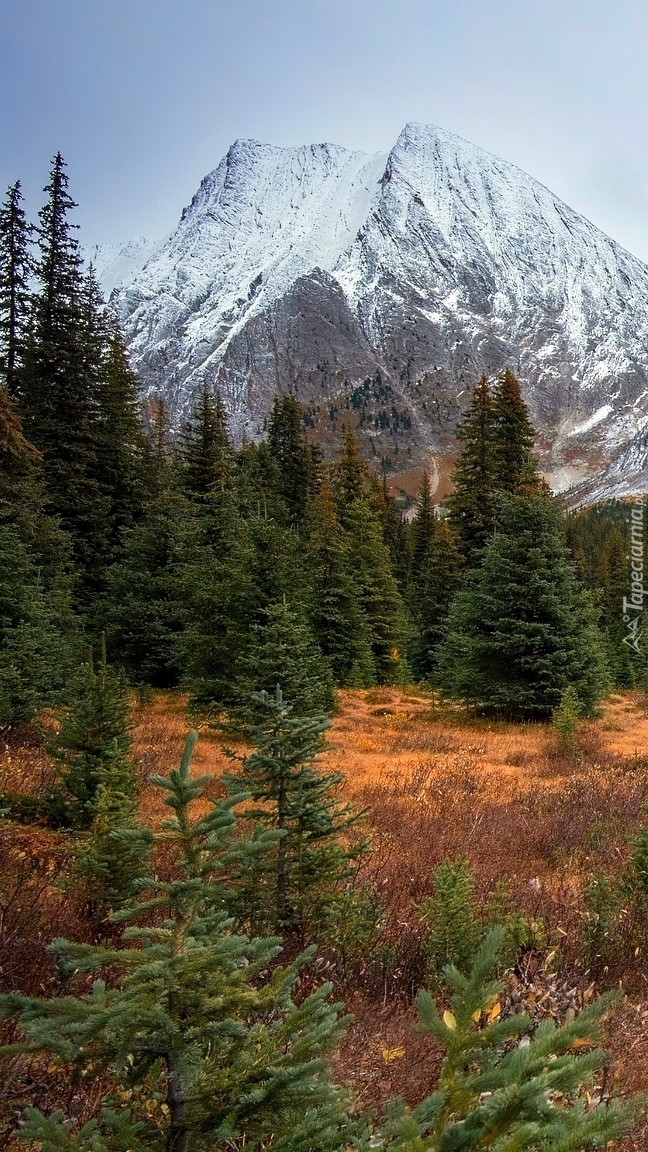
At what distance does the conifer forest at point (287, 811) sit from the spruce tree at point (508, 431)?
0.14 metres

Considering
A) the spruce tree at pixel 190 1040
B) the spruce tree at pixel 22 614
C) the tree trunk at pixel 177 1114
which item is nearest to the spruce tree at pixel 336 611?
the spruce tree at pixel 22 614

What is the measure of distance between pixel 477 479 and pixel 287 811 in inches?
882

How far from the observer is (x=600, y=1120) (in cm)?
149

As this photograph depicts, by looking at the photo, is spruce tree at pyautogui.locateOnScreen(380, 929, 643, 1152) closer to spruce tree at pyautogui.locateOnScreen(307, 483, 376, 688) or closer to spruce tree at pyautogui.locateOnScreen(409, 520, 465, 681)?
spruce tree at pyautogui.locateOnScreen(307, 483, 376, 688)

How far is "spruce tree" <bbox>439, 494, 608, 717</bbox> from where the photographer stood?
57.4 ft

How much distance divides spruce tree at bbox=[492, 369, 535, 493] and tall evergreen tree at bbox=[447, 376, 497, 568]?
0.76 feet

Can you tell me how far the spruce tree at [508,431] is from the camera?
2511cm

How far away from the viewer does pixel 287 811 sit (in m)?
4.92

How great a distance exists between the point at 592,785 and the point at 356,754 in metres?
5.03

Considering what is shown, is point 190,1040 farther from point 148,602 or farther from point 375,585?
point 375,585

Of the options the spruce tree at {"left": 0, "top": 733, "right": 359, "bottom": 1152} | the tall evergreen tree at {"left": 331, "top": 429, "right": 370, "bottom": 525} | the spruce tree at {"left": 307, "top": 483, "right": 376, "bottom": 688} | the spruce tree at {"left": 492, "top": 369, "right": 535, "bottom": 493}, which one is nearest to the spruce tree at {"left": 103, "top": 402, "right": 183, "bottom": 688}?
the spruce tree at {"left": 307, "top": 483, "right": 376, "bottom": 688}

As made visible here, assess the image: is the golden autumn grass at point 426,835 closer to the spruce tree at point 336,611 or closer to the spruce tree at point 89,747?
the spruce tree at point 89,747

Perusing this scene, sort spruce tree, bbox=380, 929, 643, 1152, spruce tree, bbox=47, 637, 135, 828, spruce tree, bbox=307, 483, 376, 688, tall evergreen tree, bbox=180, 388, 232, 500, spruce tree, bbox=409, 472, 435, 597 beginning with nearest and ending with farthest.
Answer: spruce tree, bbox=380, 929, 643, 1152, spruce tree, bbox=47, 637, 135, 828, spruce tree, bbox=307, 483, 376, 688, tall evergreen tree, bbox=180, 388, 232, 500, spruce tree, bbox=409, 472, 435, 597

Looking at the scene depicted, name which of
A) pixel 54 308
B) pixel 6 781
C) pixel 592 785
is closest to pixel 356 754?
pixel 592 785
